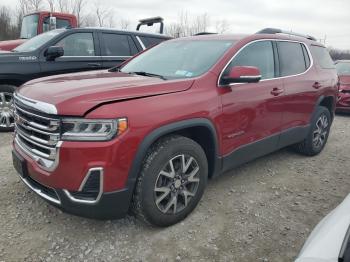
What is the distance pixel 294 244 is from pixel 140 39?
527 centimetres

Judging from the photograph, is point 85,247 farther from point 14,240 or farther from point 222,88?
point 222,88

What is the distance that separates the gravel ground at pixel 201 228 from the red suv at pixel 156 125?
256 millimetres

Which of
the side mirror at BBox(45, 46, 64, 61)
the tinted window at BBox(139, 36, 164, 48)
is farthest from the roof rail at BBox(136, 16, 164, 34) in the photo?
the side mirror at BBox(45, 46, 64, 61)

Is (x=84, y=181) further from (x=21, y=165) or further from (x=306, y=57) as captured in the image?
(x=306, y=57)

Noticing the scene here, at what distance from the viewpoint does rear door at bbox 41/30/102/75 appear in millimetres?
6000

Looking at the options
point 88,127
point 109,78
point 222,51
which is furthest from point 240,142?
point 88,127

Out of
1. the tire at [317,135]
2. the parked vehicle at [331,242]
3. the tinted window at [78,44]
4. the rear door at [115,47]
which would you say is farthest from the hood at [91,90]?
the rear door at [115,47]

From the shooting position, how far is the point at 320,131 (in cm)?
518

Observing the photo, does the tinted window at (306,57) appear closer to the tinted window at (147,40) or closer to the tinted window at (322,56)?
the tinted window at (322,56)

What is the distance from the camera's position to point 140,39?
7000 mm

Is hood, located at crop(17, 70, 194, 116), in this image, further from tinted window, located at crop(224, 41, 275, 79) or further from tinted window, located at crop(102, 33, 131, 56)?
tinted window, located at crop(102, 33, 131, 56)

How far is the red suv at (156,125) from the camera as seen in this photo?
8.18ft

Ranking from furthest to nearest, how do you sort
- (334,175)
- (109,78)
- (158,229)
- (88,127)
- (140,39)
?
(140,39)
(334,175)
(109,78)
(158,229)
(88,127)

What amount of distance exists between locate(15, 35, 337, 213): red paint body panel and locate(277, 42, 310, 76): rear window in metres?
0.22
